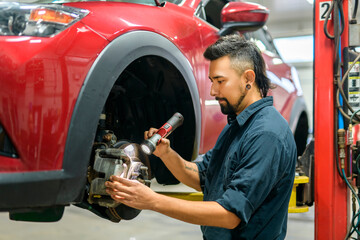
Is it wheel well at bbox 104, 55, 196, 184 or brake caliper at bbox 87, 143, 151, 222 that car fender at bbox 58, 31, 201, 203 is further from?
wheel well at bbox 104, 55, 196, 184

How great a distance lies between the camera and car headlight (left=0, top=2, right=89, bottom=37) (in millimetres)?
1287

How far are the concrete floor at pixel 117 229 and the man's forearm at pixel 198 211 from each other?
1746 mm

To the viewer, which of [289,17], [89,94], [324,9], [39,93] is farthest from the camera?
[289,17]

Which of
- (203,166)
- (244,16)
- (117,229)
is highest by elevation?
(244,16)

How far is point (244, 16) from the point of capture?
83.3 inches

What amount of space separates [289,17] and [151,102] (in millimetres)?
9982

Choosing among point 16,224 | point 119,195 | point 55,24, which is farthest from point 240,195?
point 16,224

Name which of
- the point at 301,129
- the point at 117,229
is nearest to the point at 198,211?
the point at 117,229

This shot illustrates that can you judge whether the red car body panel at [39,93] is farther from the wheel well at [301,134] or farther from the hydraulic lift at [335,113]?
the wheel well at [301,134]

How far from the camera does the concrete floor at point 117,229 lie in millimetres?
3029

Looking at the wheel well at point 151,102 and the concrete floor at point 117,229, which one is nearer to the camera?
the wheel well at point 151,102

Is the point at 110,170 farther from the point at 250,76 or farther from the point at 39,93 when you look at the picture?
the point at 250,76

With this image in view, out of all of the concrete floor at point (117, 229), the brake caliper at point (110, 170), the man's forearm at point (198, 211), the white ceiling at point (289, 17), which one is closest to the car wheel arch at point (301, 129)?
the concrete floor at point (117, 229)

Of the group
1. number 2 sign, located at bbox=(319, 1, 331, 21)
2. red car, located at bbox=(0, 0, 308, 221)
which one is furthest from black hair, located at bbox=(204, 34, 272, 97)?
number 2 sign, located at bbox=(319, 1, 331, 21)
